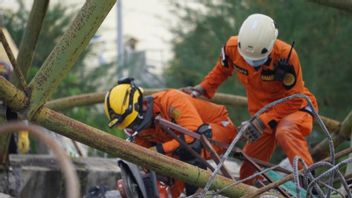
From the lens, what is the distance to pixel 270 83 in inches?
339

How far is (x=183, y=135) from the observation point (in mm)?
8172

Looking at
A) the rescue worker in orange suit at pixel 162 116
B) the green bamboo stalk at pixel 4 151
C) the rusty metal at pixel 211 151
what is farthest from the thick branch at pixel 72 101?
the rusty metal at pixel 211 151

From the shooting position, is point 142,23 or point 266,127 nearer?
point 266,127

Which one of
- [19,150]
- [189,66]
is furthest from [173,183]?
[189,66]

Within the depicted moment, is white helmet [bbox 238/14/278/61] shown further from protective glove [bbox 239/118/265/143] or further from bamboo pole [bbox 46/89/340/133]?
bamboo pole [bbox 46/89/340/133]

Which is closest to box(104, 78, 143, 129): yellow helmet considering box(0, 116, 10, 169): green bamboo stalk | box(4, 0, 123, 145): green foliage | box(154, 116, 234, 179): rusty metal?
box(154, 116, 234, 179): rusty metal

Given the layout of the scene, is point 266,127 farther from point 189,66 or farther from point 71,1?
point 71,1

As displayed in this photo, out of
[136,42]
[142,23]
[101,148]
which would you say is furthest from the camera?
[142,23]

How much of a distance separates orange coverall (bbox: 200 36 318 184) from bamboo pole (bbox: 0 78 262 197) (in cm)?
157

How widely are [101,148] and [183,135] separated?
1.58m

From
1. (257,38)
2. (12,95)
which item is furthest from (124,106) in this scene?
(12,95)

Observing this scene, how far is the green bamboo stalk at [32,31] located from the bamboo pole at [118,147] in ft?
7.59

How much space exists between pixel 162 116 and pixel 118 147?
1.98 meters

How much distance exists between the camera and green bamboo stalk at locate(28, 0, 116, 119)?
21.5ft
